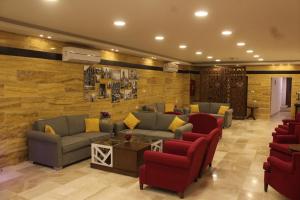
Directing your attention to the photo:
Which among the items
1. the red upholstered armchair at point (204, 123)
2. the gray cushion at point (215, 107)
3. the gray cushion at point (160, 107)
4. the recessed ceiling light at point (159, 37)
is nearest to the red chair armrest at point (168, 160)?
the red upholstered armchair at point (204, 123)

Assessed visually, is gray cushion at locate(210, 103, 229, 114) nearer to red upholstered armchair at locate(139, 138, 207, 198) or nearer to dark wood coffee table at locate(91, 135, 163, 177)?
dark wood coffee table at locate(91, 135, 163, 177)

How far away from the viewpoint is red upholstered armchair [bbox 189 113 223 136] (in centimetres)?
647

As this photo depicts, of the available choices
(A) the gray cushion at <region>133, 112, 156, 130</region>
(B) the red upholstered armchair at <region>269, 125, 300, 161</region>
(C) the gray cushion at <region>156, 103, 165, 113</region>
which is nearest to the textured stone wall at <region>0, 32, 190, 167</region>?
(A) the gray cushion at <region>133, 112, 156, 130</region>

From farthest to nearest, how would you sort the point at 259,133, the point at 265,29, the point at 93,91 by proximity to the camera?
the point at 259,133, the point at 93,91, the point at 265,29

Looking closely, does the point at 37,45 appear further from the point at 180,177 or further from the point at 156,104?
the point at 156,104

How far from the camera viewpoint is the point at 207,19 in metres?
4.30

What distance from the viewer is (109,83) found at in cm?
798

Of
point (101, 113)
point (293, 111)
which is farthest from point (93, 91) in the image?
point (293, 111)

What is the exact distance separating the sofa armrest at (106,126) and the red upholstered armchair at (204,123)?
6.67 feet

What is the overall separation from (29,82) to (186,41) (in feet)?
12.2

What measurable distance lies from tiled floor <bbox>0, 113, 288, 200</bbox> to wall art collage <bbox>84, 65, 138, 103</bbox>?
2.35 meters

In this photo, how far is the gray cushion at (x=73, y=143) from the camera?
5223mm

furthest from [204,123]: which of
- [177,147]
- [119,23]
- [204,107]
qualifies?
[204,107]

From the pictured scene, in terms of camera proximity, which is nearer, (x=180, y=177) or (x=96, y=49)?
(x=180, y=177)
